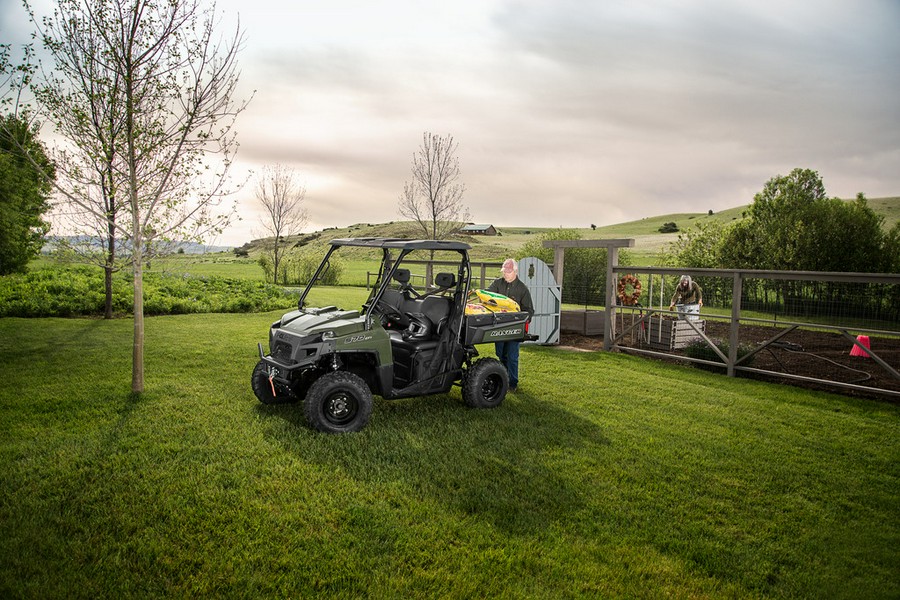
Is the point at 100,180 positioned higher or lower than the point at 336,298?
higher

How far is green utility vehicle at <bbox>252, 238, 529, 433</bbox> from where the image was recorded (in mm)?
5902

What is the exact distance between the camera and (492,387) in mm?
7250

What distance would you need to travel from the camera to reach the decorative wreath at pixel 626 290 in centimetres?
1321

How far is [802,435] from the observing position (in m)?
6.54

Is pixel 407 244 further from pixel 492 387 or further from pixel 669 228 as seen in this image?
pixel 669 228

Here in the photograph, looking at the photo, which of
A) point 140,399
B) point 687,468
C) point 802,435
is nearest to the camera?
point 687,468

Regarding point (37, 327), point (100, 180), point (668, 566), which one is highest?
point (100, 180)

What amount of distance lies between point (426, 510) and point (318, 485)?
98 centimetres

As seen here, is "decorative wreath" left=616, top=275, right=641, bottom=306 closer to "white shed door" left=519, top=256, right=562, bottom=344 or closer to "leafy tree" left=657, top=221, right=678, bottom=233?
"white shed door" left=519, top=256, right=562, bottom=344

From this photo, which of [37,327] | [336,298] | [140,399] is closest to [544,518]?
[140,399]

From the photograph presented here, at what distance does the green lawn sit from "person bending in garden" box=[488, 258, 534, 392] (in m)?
0.39

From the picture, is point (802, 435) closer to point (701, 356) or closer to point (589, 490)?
point (589, 490)

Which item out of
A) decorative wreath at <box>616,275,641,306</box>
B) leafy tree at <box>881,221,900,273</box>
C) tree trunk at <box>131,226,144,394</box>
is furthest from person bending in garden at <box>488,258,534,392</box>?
leafy tree at <box>881,221,900,273</box>

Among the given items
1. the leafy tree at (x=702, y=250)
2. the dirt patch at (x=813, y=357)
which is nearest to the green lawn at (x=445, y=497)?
the dirt patch at (x=813, y=357)
